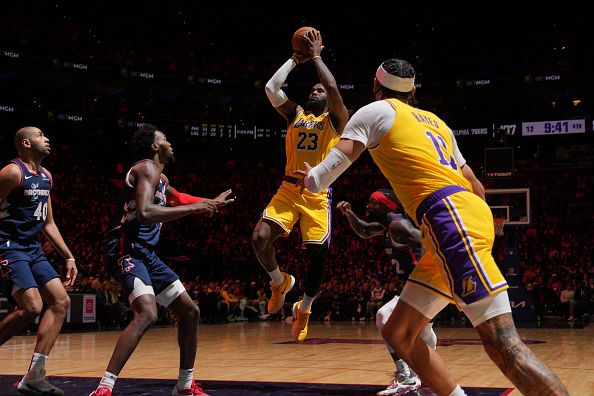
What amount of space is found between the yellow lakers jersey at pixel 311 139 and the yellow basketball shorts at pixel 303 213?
224mm

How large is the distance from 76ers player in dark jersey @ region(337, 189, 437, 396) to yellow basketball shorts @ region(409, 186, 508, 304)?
2.21m

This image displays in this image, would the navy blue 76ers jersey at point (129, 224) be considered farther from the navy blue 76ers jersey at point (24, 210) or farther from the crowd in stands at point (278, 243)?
the crowd in stands at point (278, 243)

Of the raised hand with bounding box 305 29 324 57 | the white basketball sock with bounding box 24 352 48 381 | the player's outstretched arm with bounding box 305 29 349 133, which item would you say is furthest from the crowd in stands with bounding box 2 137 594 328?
the raised hand with bounding box 305 29 324 57

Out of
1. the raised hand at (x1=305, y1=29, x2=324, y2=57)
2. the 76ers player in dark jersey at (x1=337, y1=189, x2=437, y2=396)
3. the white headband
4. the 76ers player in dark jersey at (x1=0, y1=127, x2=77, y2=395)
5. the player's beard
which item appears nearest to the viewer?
the white headband

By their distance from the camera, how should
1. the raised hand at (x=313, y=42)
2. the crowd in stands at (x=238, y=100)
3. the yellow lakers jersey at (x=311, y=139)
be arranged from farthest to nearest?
1. the crowd in stands at (x=238, y=100)
2. the yellow lakers jersey at (x=311, y=139)
3. the raised hand at (x=313, y=42)

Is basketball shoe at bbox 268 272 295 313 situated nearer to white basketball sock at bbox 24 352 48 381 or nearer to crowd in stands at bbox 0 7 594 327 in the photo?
white basketball sock at bbox 24 352 48 381

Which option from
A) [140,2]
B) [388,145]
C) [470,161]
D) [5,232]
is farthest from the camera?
[140,2]

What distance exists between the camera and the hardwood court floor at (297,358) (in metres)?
6.54

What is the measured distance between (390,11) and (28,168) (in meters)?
27.5

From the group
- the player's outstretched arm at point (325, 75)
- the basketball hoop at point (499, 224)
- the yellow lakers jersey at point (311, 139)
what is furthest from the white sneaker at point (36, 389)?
the basketball hoop at point (499, 224)

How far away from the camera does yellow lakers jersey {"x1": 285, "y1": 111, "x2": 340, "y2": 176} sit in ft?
20.0

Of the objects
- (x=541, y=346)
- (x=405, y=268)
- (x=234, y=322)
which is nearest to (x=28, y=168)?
(x=405, y=268)

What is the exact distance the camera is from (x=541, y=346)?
10.1 metres

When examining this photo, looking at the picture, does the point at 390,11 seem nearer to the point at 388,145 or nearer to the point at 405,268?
the point at 405,268
